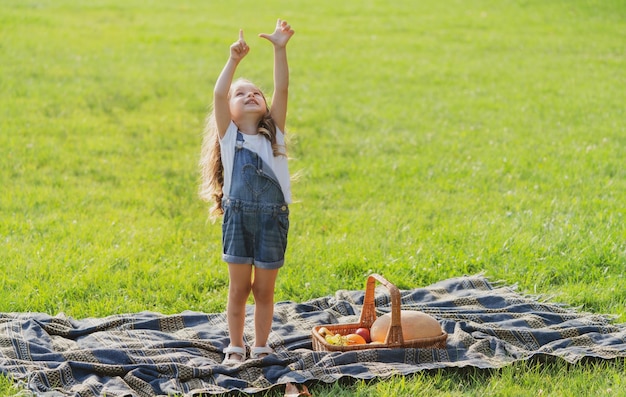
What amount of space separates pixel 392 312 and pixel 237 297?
91 centimetres

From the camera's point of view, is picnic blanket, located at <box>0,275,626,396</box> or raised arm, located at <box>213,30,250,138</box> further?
raised arm, located at <box>213,30,250,138</box>

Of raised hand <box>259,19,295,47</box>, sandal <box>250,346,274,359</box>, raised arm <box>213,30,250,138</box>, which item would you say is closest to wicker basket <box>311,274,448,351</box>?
sandal <box>250,346,274,359</box>

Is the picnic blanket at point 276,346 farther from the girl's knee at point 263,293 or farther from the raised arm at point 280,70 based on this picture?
the raised arm at point 280,70

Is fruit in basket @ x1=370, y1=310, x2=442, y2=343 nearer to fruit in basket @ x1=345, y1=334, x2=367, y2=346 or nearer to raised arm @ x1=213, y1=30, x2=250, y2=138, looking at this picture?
fruit in basket @ x1=345, y1=334, x2=367, y2=346

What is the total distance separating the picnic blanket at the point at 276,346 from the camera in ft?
15.7

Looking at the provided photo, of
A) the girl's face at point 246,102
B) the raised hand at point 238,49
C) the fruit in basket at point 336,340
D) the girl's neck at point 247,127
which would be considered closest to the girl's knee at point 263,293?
the fruit in basket at point 336,340

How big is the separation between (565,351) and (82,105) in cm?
920

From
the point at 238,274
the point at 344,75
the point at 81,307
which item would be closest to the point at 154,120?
the point at 344,75

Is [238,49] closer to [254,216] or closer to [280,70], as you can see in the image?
[280,70]

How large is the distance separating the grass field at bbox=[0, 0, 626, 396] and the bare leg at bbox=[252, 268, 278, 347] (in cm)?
61

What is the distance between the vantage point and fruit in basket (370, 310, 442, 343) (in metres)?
5.22

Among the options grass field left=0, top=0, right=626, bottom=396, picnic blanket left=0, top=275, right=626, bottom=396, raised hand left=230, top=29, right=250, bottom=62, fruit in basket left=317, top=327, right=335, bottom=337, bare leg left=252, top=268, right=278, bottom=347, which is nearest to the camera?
picnic blanket left=0, top=275, right=626, bottom=396

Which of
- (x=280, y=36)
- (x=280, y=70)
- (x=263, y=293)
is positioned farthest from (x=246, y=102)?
(x=263, y=293)

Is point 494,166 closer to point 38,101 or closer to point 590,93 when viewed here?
point 590,93
